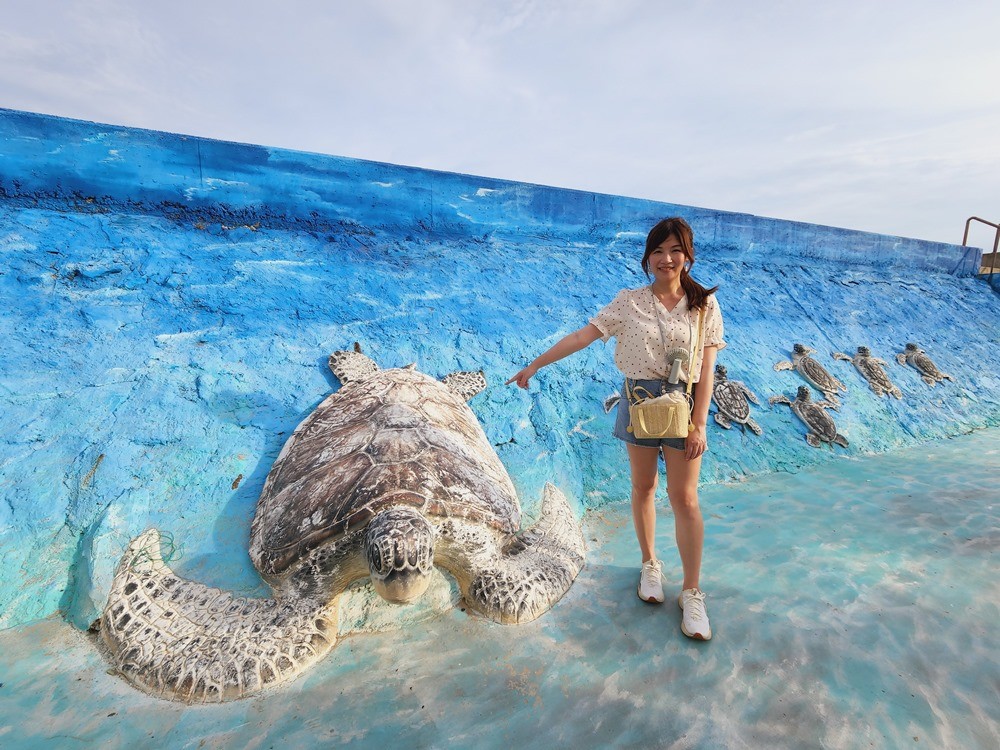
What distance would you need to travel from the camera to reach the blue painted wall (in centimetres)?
268

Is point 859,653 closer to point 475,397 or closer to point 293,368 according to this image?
point 475,397

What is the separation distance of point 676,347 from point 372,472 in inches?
62.0

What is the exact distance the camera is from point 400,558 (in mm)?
1987

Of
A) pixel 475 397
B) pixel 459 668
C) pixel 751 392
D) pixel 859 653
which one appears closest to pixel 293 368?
pixel 475 397

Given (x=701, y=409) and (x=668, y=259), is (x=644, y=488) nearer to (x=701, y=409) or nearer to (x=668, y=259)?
(x=701, y=409)

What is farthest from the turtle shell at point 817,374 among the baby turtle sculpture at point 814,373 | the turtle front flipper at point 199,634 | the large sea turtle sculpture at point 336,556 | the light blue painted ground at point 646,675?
the turtle front flipper at point 199,634

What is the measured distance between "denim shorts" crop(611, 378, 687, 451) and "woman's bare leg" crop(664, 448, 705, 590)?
0.04 m

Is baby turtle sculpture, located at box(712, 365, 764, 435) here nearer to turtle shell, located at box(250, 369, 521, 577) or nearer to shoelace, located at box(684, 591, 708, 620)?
turtle shell, located at box(250, 369, 521, 577)

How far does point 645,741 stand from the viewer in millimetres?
1617

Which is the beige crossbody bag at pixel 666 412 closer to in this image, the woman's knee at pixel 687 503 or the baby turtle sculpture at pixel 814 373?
the woman's knee at pixel 687 503

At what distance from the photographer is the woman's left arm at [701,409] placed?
2.02 meters

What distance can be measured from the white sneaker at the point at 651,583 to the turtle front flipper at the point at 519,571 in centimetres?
40

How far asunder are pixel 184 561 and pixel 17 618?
68 centimetres

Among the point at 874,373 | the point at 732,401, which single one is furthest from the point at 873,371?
the point at 732,401
